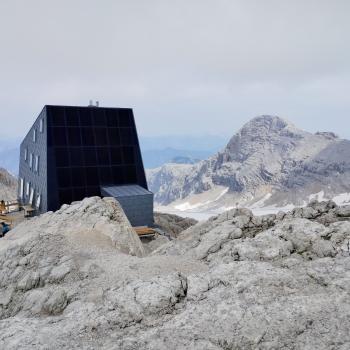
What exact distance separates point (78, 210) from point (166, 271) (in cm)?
1015

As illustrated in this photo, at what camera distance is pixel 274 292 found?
11562 millimetres

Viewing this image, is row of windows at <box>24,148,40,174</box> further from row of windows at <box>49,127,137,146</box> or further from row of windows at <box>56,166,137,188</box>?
row of windows at <box>56,166,137,188</box>

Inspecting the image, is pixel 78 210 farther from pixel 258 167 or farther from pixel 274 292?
pixel 258 167

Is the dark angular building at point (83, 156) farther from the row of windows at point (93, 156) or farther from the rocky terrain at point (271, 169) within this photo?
the rocky terrain at point (271, 169)

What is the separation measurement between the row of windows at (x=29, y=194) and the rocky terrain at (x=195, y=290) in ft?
47.9

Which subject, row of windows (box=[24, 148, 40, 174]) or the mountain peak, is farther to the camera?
the mountain peak

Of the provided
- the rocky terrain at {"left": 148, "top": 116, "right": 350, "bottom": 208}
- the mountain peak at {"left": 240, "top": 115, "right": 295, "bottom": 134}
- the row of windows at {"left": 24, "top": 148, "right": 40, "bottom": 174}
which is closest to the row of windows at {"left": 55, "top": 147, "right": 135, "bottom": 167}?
the row of windows at {"left": 24, "top": 148, "right": 40, "bottom": 174}

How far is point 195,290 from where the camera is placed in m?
12.2

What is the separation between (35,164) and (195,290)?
80.5ft

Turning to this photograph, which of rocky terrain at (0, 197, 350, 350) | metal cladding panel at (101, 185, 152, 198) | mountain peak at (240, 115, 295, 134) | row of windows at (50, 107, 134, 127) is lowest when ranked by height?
rocky terrain at (0, 197, 350, 350)

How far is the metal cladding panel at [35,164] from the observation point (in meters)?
30.3

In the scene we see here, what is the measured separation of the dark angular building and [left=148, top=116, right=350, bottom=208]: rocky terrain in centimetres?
7985

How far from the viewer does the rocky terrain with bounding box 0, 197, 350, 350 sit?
1024 cm

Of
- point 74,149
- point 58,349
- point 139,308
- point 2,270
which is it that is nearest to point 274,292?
point 139,308
